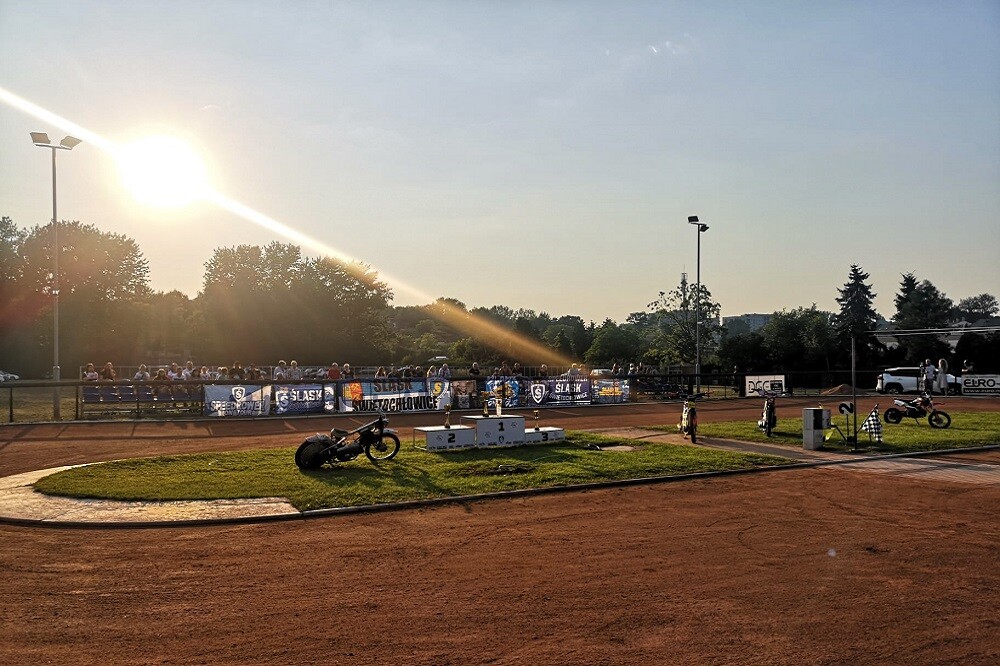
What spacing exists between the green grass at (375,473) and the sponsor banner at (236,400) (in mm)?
10882

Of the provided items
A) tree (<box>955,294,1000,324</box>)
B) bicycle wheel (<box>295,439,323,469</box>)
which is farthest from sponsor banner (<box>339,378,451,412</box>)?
tree (<box>955,294,1000,324</box>)

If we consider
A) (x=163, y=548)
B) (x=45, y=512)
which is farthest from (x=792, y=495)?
(x=45, y=512)

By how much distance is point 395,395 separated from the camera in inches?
1276

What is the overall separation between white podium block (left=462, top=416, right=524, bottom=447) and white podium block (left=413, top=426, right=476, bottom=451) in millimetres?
229

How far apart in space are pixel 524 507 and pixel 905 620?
660cm

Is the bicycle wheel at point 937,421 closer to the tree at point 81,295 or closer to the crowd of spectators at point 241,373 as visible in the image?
the crowd of spectators at point 241,373

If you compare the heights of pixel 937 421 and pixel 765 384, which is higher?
pixel 765 384

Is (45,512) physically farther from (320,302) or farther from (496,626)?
(320,302)

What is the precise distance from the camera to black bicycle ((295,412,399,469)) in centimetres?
1639

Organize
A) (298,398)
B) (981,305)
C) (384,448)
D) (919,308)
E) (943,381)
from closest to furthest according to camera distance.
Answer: (384,448)
(298,398)
(943,381)
(919,308)
(981,305)

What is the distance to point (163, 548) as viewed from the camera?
10.4 m

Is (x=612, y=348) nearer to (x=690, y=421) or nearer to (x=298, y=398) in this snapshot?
(x=298, y=398)

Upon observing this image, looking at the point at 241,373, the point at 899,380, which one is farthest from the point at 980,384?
the point at 241,373

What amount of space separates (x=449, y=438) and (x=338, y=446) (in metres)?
3.76
